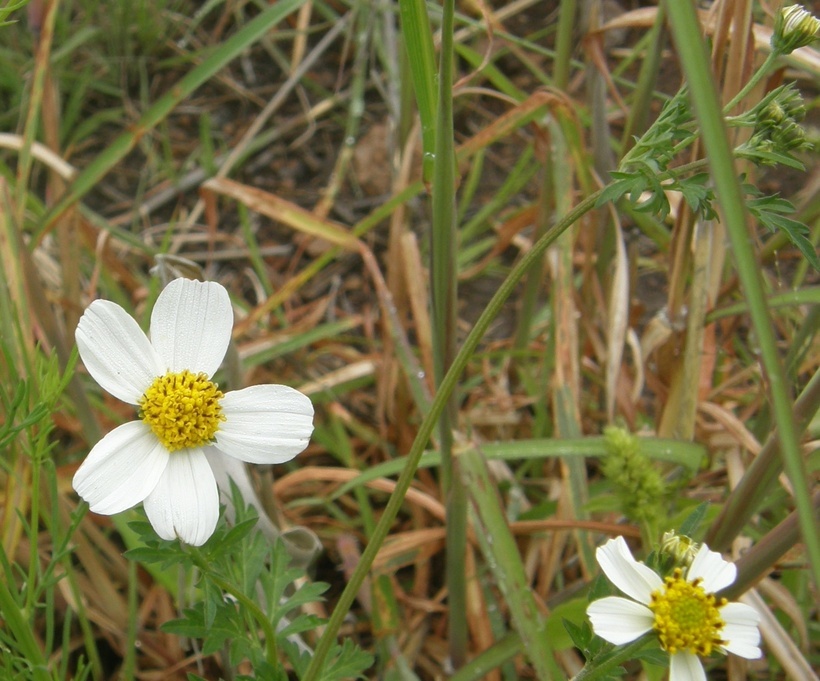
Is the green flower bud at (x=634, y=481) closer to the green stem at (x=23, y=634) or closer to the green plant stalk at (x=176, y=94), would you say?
the green stem at (x=23, y=634)

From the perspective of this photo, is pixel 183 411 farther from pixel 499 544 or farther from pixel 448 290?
pixel 499 544

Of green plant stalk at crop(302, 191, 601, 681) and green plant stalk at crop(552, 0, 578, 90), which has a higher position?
green plant stalk at crop(552, 0, 578, 90)

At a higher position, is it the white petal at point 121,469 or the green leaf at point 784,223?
the green leaf at point 784,223

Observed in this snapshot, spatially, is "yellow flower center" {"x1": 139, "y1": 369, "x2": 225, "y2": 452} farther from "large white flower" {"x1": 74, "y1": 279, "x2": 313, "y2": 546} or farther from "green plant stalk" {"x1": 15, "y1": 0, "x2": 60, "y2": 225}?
"green plant stalk" {"x1": 15, "y1": 0, "x2": 60, "y2": 225}

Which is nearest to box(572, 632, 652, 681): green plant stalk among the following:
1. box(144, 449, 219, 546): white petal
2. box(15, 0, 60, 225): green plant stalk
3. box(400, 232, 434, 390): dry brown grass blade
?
box(144, 449, 219, 546): white petal

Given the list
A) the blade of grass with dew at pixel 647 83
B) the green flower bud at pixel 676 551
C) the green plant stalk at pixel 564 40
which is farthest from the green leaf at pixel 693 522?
the green plant stalk at pixel 564 40

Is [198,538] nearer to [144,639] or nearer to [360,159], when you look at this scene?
[144,639]
